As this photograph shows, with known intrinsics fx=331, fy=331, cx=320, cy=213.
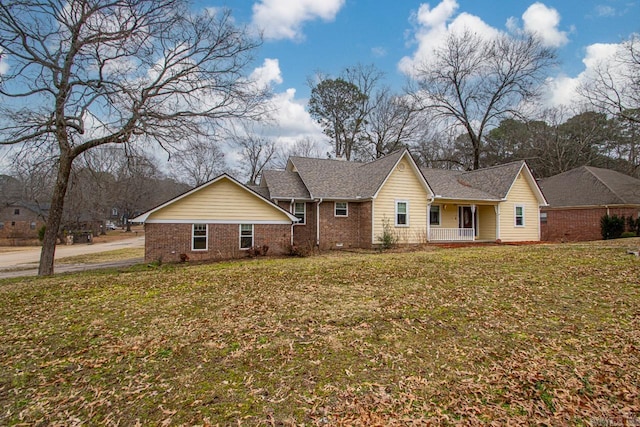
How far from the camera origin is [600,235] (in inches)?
908

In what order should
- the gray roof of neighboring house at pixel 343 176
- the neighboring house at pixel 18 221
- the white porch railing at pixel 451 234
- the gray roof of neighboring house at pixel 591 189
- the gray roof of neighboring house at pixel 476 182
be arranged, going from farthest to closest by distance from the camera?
the neighboring house at pixel 18 221, the gray roof of neighboring house at pixel 591 189, the gray roof of neighboring house at pixel 476 182, the white porch railing at pixel 451 234, the gray roof of neighboring house at pixel 343 176

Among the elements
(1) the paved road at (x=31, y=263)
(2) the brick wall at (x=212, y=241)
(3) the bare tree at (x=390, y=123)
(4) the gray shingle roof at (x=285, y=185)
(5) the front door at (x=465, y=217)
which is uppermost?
(3) the bare tree at (x=390, y=123)

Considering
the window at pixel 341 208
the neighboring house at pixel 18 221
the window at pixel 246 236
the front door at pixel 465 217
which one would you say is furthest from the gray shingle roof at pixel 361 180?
the neighboring house at pixel 18 221

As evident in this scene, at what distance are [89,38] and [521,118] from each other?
32.4 m

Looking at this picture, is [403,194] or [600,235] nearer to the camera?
[403,194]

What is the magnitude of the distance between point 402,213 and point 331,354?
16.0 m

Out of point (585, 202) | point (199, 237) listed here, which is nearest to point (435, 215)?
point (585, 202)

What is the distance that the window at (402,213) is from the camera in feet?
64.0

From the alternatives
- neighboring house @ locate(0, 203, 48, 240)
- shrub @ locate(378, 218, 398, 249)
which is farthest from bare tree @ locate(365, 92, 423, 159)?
neighboring house @ locate(0, 203, 48, 240)

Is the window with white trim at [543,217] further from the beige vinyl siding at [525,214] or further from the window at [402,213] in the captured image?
the window at [402,213]

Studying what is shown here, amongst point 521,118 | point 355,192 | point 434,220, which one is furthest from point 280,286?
point 521,118

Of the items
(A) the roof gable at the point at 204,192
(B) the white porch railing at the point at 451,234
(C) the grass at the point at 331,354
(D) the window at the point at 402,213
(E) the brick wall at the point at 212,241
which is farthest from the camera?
(B) the white porch railing at the point at 451,234

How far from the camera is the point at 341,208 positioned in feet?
64.6

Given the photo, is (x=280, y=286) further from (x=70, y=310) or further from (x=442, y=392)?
(x=442, y=392)
